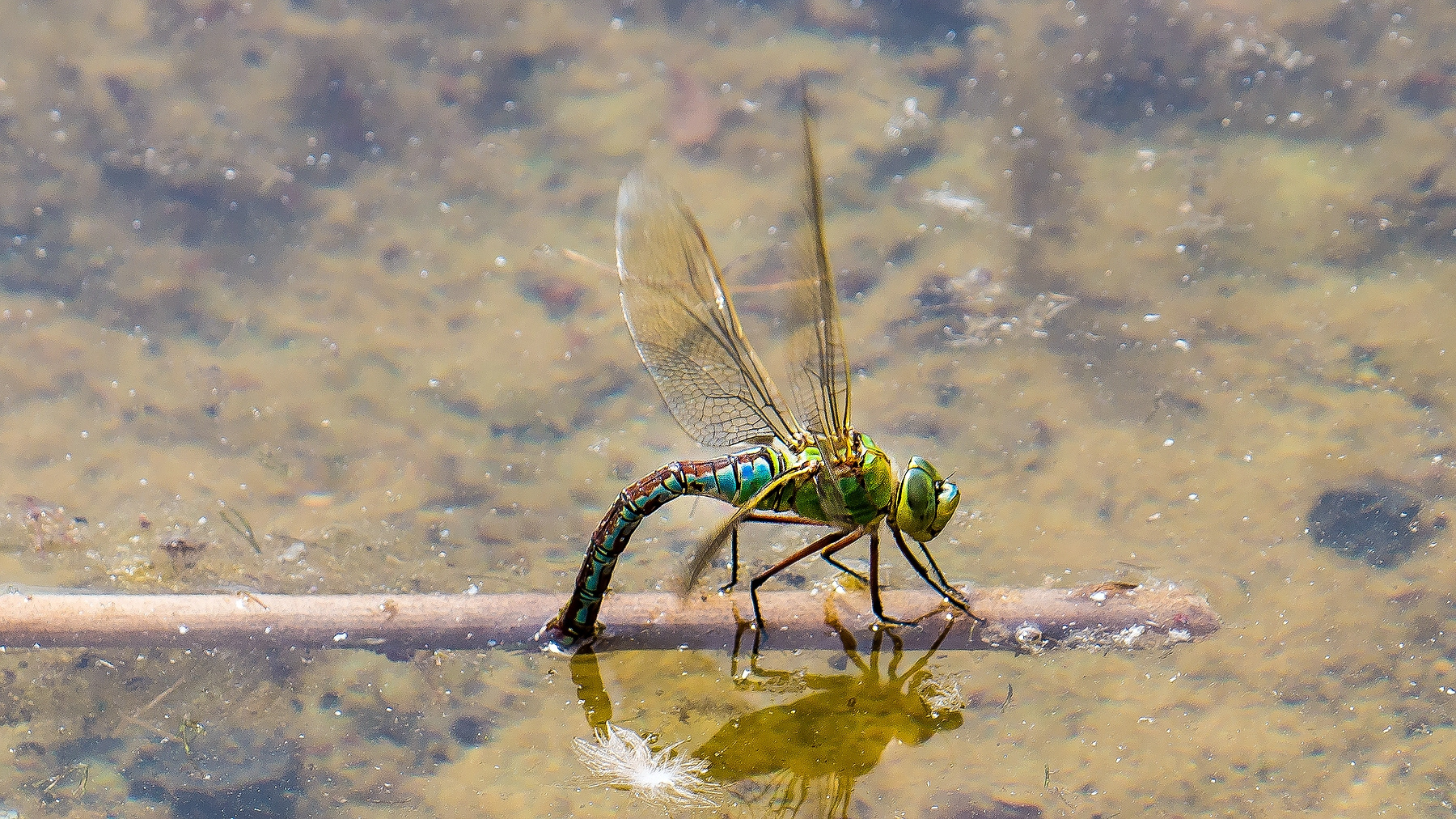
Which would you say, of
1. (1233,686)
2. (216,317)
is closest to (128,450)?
(216,317)

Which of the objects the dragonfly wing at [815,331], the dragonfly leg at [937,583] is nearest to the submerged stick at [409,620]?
the dragonfly leg at [937,583]

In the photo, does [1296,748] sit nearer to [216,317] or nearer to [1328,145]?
[1328,145]

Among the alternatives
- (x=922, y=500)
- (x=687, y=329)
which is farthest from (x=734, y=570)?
(x=687, y=329)

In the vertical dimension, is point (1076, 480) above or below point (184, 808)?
above

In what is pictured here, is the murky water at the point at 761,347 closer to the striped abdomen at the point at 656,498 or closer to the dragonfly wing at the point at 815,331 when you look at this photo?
the striped abdomen at the point at 656,498

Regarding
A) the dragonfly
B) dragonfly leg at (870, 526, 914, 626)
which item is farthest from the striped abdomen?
dragonfly leg at (870, 526, 914, 626)

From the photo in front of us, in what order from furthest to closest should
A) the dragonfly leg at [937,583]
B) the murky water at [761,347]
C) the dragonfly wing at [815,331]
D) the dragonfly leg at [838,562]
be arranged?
1. the dragonfly leg at [838,562]
2. the dragonfly leg at [937,583]
3. the murky water at [761,347]
4. the dragonfly wing at [815,331]
